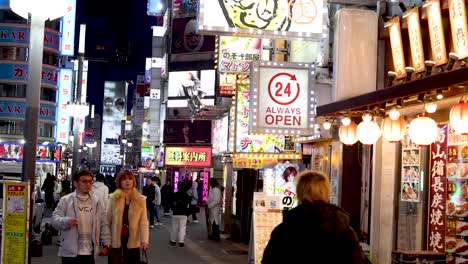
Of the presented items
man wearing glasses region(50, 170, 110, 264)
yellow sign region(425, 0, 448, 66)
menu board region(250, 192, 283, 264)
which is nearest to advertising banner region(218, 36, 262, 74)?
menu board region(250, 192, 283, 264)

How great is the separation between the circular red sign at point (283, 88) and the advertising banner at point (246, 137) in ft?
20.9

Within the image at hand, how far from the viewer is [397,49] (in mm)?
13836

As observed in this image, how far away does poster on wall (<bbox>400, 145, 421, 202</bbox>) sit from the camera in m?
13.2

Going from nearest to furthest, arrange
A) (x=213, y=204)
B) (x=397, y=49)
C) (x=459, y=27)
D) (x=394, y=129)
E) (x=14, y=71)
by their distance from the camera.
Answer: (x=459, y=27)
(x=394, y=129)
(x=397, y=49)
(x=213, y=204)
(x=14, y=71)

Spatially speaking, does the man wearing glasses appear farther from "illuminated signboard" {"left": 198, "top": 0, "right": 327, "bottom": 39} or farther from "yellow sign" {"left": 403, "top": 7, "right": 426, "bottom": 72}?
"yellow sign" {"left": 403, "top": 7, "right": 426, "bottom": 72}

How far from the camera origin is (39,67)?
36.4 ft

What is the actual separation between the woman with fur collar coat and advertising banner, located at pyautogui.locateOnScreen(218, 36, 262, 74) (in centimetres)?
1237

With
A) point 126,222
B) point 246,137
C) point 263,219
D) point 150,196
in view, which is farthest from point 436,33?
point 150,196

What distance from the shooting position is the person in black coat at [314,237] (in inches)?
207

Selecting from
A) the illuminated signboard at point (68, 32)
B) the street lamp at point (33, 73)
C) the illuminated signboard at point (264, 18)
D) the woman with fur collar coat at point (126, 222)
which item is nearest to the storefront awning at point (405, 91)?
the illuminated signboard at point (264, 18)

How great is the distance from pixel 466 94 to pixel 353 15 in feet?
17.8

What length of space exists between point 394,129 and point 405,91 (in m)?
2.39

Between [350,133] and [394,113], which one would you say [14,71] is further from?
[394,113]

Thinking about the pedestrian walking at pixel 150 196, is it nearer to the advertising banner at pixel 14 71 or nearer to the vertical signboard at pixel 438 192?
the vertical signboard at pixel 438 192
